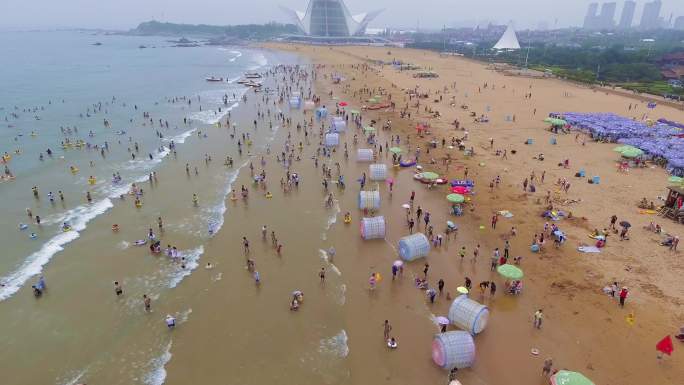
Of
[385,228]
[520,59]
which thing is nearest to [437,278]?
[385,228]

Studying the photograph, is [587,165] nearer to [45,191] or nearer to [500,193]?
[500,193]

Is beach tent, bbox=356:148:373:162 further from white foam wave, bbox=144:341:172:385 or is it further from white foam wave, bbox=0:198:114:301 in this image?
white foam wave, bbox=144:341:172:385

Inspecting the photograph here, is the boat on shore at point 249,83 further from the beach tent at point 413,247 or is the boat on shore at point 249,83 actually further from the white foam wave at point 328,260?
the beach tent at point 413,247

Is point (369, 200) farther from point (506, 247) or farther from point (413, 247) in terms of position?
point (506, 247)

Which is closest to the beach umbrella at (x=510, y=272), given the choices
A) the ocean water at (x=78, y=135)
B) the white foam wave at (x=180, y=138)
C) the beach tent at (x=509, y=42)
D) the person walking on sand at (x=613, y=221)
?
the person walking on sand at (x=613, y=221)

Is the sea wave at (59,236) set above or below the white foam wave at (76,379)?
above
